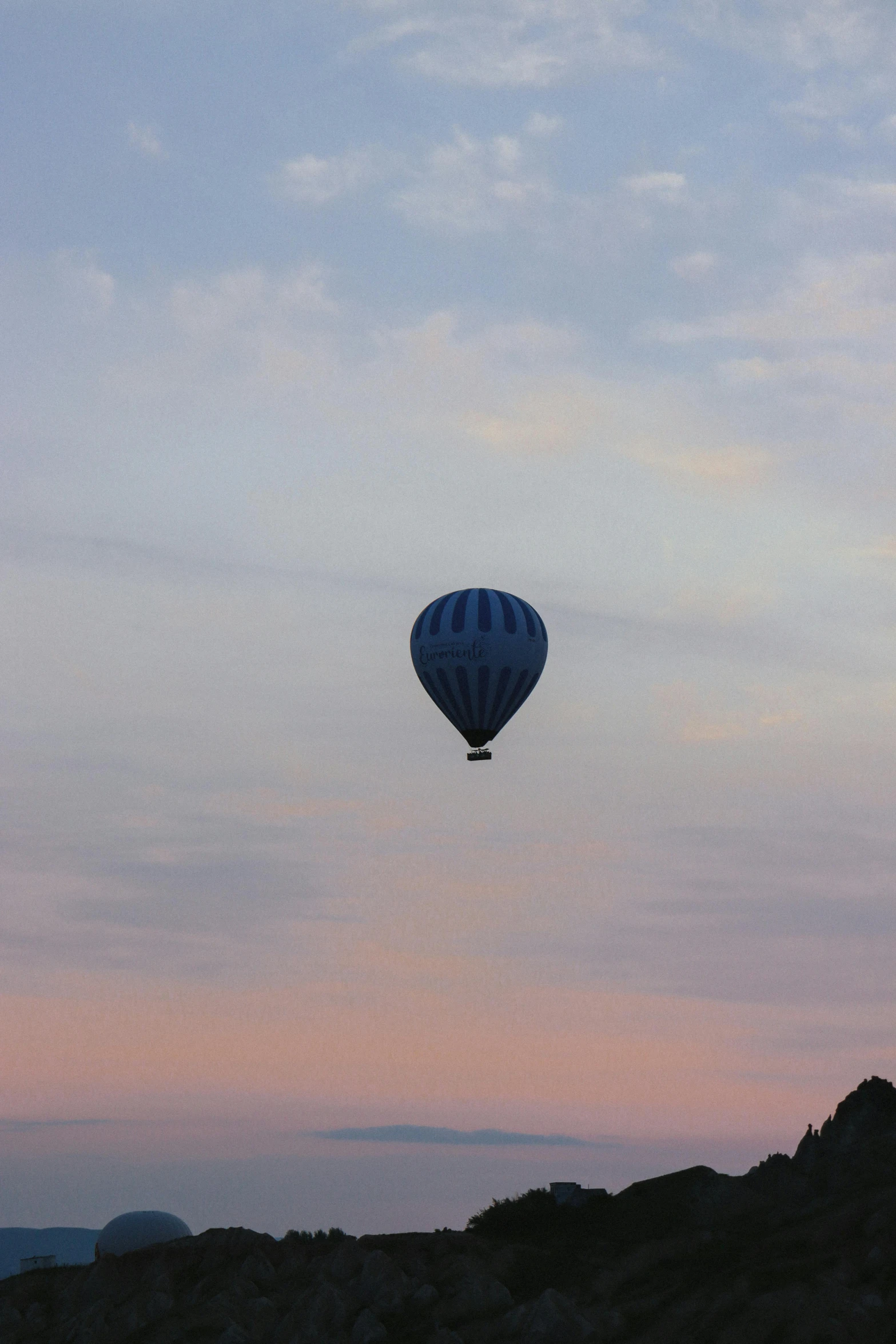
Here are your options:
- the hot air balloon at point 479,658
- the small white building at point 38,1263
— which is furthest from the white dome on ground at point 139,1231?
the hot air balloon at point 479,658

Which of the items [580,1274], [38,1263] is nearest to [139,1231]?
[38,1263]

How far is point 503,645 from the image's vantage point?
97.1 metres

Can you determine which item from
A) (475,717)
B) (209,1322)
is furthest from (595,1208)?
(475,717)

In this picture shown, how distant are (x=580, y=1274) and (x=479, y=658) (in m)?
34.5

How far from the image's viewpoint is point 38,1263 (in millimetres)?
120812

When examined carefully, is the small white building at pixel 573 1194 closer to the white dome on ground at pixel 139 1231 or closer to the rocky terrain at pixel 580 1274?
the rocky terrain at pixel 580 1274

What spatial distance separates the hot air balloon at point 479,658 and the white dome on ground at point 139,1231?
147ft

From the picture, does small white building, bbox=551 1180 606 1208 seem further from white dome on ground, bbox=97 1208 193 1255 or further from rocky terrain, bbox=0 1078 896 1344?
white dome on ground, bbox=97 1208 193 1255

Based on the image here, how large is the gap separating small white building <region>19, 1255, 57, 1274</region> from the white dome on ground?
11.4 ft

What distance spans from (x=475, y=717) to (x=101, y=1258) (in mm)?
42874

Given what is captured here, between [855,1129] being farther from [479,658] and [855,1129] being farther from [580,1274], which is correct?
[479,658]

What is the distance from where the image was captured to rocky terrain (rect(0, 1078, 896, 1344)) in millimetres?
72250

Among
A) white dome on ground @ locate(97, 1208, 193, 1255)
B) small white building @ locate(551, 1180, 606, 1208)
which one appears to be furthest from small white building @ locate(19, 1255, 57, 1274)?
small white building @ locate(551, 1180, 606, 1208)

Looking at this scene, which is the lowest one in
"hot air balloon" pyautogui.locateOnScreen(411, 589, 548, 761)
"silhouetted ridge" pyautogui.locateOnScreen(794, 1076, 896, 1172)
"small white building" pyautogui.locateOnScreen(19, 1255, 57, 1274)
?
"small white building" pyautogui.locateOnScreen(19, 1255, 57, 1274)
